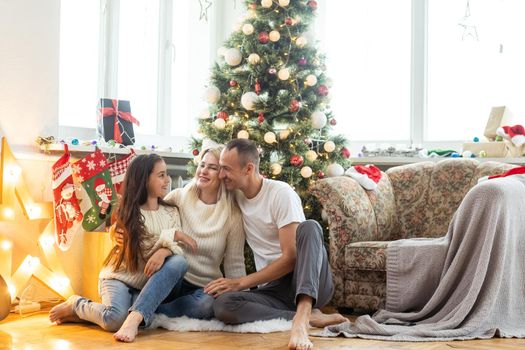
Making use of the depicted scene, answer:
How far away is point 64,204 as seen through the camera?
367cm

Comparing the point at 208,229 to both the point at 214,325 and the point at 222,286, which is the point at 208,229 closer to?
the point at 222,286

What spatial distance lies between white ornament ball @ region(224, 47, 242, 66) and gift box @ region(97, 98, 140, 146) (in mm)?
700

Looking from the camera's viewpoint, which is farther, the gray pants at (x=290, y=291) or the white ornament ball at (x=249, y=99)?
the white ornament ball at (x=249, y=99)

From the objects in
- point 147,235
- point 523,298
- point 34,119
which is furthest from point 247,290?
point 34,119

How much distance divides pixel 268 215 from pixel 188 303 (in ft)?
1.71

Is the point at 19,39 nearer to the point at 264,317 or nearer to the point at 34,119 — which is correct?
the point at 34,119

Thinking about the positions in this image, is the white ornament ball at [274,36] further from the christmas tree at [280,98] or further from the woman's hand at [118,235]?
the woman's hand at [118,235]

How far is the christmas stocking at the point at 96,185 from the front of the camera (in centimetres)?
371

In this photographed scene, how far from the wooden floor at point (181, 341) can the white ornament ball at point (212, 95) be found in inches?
64.2

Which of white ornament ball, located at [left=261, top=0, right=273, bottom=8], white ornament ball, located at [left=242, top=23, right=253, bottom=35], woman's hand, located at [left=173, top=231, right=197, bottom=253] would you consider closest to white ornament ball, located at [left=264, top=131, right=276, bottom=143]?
white ornament ball, located at [left=242, top=23, right=253, bottom=35]

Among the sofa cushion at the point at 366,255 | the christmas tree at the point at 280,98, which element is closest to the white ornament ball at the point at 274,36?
the christmas tree at the point at 280,98

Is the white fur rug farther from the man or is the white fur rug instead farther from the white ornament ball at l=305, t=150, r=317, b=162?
Answer: the white ornament ball at l=305, t=150, r=317, b=162

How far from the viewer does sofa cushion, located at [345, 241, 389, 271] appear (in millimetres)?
3418

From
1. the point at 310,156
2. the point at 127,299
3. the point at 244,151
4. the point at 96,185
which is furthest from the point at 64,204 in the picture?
the point at 310,156
